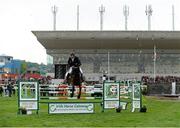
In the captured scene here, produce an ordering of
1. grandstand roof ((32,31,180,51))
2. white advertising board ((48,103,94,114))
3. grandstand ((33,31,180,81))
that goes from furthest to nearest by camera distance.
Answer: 1. grandstand ((33,31,180,81))
2. grandstand roof ((32,31,180,51))
3. white advertising board ((48,103,94,114))

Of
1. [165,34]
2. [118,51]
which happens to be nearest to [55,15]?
[118,51]

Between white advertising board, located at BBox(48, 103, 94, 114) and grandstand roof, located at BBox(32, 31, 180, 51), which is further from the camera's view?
grandstand roof, located at BBox(32, 31, 180, 51)

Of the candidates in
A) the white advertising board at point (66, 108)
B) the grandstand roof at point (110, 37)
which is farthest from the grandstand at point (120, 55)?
the white advertising board at point (66, 108)

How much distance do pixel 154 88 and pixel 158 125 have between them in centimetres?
3270

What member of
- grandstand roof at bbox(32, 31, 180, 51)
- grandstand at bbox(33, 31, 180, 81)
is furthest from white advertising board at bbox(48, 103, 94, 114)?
grandstand at bbox(33, 31, 180, 81)

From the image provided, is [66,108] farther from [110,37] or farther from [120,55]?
[120,55]

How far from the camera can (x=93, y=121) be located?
17984 mm

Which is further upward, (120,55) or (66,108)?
(120,55)

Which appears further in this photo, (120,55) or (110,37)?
(120,55)

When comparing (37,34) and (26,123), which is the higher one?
(37,34)

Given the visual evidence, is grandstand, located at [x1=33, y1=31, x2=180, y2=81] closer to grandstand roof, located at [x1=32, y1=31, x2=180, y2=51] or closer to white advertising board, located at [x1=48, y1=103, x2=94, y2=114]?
grandstand roof, located at [x1=32, y1=31, x2=180, y2=51]

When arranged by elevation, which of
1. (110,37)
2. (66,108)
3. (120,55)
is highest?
(110,37)

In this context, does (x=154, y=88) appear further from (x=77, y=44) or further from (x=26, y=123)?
(x=77, y=44)

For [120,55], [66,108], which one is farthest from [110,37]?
[66,108]
